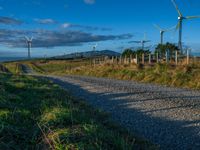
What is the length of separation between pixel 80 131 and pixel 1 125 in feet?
5.64

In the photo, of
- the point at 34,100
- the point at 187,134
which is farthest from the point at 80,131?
the point at 34,100

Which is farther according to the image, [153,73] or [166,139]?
[153,73]

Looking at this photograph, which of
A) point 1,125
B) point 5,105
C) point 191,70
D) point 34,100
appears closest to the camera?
point 1,125

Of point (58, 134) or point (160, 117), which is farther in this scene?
point (160, 117)

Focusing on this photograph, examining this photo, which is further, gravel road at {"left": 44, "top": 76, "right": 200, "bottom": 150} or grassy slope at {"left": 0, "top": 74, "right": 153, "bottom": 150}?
gravel road at {"left": 44, "top": 76, "right": 200, "bottom": 150}

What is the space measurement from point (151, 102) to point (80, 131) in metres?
9.04

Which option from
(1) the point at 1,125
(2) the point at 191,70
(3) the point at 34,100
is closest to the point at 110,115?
(3) the point at 34,100

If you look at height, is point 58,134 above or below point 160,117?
above

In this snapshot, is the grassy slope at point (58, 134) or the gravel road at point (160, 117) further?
the gravel road at point (160, 117)

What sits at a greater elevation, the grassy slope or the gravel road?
the grassy slope

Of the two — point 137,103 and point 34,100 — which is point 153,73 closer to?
point 137,103

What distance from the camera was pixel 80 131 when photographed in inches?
313

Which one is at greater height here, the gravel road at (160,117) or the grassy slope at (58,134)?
the grassy slope at (58,134)

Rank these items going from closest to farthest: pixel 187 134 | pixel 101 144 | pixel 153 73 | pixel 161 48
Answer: pixel 101 144 → pixel 187 134 → pixel 153 73 → pixel 161 48
